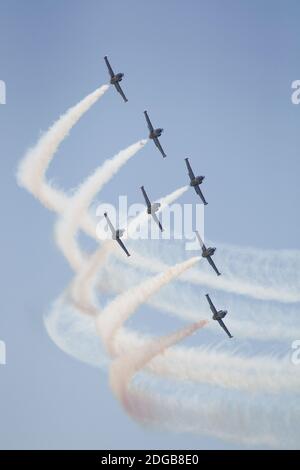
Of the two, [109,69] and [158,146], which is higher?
[109,69]

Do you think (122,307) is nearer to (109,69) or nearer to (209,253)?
(209,253)

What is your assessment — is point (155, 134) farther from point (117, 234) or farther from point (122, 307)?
point (122, 307)

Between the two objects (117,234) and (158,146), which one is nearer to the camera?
(117,234)

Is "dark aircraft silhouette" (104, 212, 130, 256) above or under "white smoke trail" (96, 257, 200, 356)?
above

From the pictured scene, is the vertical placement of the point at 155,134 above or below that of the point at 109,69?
below

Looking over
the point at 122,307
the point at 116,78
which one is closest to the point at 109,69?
the point at 116,78

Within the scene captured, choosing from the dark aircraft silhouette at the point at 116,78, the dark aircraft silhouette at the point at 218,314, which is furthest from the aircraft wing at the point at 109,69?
the dark aircraft silhouette at the point at 218,314

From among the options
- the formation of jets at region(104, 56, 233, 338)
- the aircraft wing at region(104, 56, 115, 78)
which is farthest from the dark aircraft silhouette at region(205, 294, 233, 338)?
the aircraft wing at region(104, 56, 115, 78)

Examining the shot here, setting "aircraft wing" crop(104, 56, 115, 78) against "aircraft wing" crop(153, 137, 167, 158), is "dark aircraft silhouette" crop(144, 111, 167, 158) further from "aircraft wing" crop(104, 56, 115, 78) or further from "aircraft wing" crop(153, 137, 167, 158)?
"aircraft wing" crop(104, 56, 115, 78)

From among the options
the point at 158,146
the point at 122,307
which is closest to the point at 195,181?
the point at 158,146

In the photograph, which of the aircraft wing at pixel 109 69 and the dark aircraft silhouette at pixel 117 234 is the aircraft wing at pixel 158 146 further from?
the dark aircraft silhouette at pixel 117 234

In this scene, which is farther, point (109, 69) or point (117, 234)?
point (109, 69)
